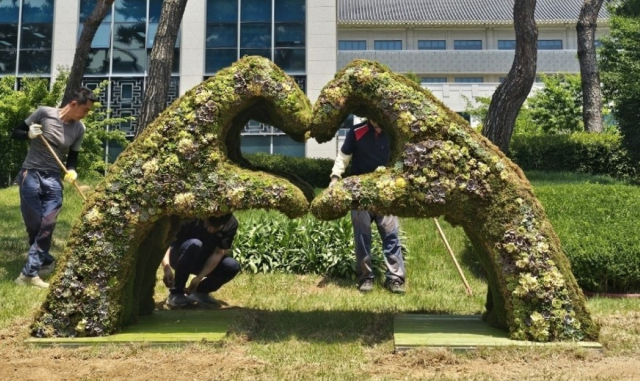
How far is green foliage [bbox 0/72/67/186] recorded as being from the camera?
15.8 m

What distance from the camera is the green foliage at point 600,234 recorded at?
695 centimetres

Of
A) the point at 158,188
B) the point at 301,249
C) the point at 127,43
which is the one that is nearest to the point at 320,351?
the point at 158,188

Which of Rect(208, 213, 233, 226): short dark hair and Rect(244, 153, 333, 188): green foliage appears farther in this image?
Rect(244, 153, 333, 188): green foliage

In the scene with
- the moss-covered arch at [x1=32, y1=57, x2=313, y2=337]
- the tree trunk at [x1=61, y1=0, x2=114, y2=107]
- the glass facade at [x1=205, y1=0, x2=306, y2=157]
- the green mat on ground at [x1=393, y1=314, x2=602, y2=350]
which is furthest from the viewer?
the glass facade at [x1=205, y1=0, x2=306, y2=157]

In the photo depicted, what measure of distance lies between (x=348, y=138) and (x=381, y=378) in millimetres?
3503

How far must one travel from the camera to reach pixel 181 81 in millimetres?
22438

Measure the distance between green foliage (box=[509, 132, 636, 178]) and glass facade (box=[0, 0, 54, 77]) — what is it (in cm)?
1703

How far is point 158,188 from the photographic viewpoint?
4.82m

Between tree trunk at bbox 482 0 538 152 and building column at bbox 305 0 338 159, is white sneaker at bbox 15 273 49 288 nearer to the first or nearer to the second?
tree trunk at bbox 482 0 538 152

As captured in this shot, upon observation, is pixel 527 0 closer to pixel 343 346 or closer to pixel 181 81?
pixel 343 346

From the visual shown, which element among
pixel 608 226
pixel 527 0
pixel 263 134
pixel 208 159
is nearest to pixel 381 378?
pixel 208 159

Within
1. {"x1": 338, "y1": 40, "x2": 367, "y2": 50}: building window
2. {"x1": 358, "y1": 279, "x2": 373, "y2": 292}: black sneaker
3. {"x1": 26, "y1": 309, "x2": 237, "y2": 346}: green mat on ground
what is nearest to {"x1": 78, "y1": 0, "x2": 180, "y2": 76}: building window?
{"x1": 358, "y1": 279, "x2": 373, "y2": 292}: black sneaker

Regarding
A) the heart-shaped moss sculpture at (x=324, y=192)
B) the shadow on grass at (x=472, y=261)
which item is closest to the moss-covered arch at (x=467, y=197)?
the heart-shaped moss sculpture at (x=324, y=192)

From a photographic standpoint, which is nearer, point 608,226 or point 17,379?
point 17,379
